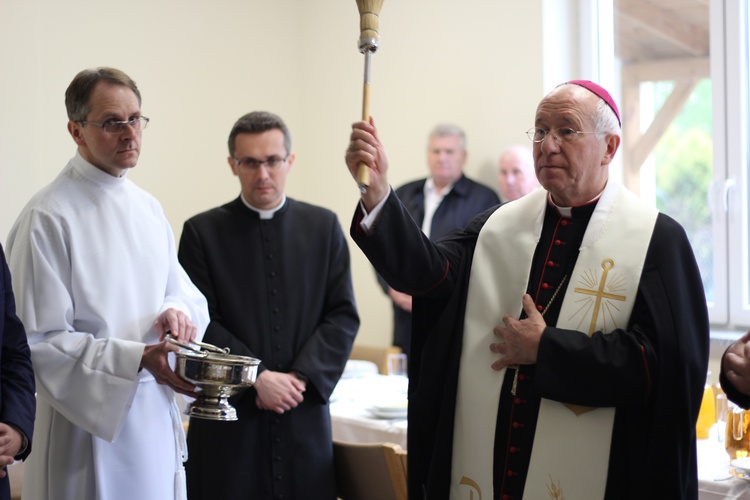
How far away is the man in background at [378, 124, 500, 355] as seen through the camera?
5.94 metres

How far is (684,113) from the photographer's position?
18.0ft

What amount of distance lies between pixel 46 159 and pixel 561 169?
3922 millimetres

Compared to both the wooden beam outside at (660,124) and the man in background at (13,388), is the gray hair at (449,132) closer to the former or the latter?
the wooden beam outside at (660,124)

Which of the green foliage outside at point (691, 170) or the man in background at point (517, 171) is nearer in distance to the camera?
the green foliage outside at point (691, 170)

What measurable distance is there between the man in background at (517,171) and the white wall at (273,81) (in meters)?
0.23

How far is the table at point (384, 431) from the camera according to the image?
2.67 m

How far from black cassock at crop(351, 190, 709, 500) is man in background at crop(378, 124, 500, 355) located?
3.51 metres

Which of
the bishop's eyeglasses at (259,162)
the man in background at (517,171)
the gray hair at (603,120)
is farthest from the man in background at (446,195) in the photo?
the gray hair at (603,120)

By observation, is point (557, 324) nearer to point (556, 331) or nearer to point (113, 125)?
point (556, 331)

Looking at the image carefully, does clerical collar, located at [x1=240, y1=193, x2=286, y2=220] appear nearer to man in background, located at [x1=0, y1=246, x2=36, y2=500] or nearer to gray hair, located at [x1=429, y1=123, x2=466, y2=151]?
man in background, located at [x1=0, y1=246, x2=36, y2=500]

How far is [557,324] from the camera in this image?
7.38 feet

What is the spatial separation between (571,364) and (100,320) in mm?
1455

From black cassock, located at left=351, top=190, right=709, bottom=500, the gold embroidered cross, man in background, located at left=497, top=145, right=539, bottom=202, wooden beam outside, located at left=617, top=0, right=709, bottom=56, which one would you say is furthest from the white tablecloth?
wooden beam outside, located at left=617, top=0, right=709, bottom=56

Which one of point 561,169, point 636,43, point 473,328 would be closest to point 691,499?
point 473,328
